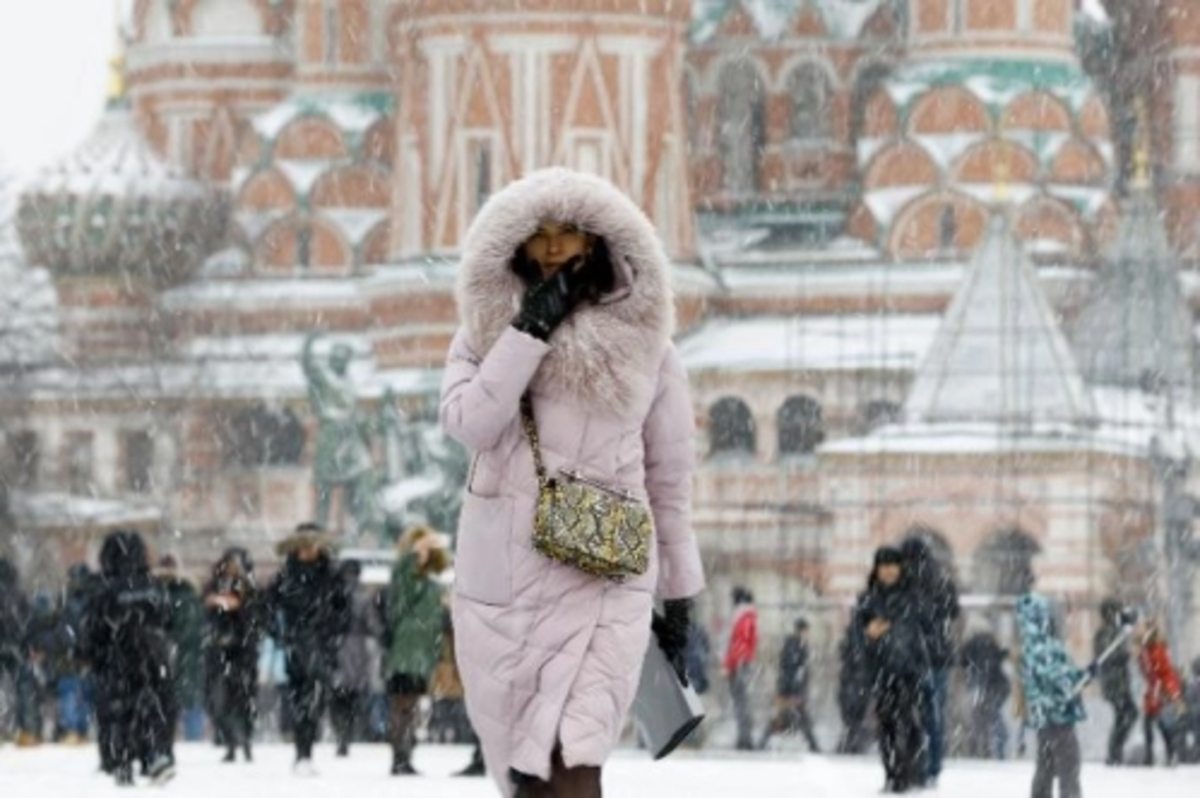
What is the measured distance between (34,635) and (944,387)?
30.1 metres

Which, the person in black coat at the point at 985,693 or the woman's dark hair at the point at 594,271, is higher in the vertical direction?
the woman's dark hair at the point at 594,271

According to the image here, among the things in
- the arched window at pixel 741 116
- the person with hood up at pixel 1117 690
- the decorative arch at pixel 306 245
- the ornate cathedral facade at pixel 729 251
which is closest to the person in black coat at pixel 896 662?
the person with hood up at pixel 1117 690

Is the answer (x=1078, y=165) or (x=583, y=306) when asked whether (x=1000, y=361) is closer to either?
(x=1078, y=165)

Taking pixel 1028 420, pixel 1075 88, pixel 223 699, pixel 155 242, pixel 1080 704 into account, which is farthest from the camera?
pixel 155 242

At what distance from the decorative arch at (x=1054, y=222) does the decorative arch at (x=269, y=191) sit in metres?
9.63

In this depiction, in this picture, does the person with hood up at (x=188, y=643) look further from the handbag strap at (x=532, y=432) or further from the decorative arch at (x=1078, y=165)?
the decorative arch at (x=1078, y=165)

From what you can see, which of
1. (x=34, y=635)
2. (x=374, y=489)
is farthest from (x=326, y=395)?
(x=34, y=635)

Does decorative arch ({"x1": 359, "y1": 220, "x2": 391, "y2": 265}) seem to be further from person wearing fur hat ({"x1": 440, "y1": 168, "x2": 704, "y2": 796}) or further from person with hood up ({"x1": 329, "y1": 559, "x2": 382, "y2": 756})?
person wearing fur hat ({"x1": 440, "y1": 168, "x2": 704, "y2": 796})

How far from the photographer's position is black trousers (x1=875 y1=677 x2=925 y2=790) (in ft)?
62.3

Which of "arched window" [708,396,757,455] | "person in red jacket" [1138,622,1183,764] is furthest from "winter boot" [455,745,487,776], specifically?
"arched window" [708,396,757,455]

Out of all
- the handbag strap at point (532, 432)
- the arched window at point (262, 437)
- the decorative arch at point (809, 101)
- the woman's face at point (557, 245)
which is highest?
the decorative arch at point (809, 101)

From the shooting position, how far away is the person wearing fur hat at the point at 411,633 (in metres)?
20.3

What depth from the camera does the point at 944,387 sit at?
57031 millimetres

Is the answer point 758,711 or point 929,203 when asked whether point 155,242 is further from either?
point 758,711
